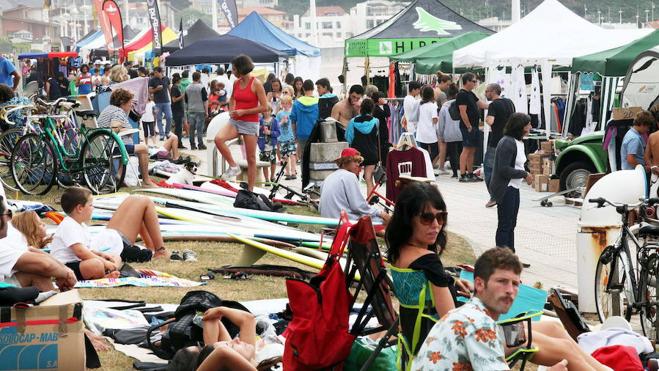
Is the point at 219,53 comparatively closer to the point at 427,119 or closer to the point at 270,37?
the point at 270,37

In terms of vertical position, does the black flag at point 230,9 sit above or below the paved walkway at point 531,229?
above

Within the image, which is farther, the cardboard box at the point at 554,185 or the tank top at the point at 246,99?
the cardboard box at the point at 554,185

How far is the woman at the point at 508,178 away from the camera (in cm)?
1321

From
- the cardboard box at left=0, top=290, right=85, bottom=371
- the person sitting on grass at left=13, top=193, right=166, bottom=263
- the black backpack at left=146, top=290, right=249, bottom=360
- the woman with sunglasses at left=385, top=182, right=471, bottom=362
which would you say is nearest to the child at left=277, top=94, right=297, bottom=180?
the person sitting on grass at left=13, top=193, right=166, bottom=263

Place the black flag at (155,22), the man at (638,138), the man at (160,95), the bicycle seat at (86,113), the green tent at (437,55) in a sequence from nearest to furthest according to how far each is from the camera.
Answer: the man at (638,138)
the bicycle seat at (86,113)
the green tent at (437,55)
the man at (160,95)
the black flag at (155,22)

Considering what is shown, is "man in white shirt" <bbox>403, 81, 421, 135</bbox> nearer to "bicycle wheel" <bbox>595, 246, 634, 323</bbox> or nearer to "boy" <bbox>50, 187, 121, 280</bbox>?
"bicycle wheel" <bbox>595, 246, 634, 323</bbox>

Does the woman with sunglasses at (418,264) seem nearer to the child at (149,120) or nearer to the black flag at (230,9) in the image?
the child at (149,120)

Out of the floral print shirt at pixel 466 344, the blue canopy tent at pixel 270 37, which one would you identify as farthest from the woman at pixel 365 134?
the blue canopy tent at pixel 270 37

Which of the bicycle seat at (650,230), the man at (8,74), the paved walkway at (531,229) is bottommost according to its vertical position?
the paved walkway at (531,229)

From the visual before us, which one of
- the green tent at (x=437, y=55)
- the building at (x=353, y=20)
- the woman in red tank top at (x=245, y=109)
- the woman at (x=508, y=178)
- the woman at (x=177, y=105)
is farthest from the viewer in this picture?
the building at (x=353, y=20)

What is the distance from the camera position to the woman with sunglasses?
6223 mm

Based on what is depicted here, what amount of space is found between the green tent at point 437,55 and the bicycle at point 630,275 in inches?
743

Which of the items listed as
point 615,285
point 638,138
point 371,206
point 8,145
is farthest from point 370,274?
point 8,145

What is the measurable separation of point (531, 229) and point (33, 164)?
665 centimetres
